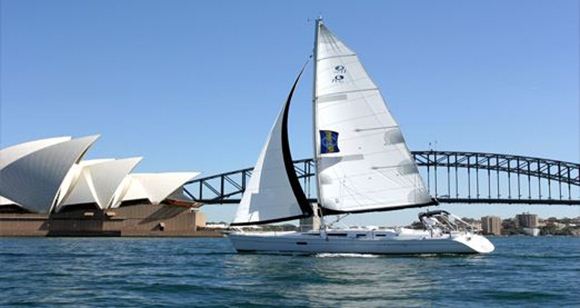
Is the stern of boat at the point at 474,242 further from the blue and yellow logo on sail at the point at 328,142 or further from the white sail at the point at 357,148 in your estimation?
the blue and yellow logo on sail at the point at 328,142

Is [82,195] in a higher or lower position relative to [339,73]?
lower

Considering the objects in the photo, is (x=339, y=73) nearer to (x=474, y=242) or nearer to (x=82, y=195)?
(x=474, y=242)

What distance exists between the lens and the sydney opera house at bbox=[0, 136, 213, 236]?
82.4 metres

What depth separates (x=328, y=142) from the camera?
3431cm

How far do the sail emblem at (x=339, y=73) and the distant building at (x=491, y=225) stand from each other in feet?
449

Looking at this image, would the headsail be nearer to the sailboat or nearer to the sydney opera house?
the sailboat

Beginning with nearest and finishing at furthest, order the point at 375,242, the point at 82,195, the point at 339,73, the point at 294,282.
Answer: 1. the point at 294,282
2. the point at 375,242
3. the point at 339,73
4. the point at 82,195

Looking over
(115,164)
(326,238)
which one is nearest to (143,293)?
(326,238)

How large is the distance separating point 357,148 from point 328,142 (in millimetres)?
1437

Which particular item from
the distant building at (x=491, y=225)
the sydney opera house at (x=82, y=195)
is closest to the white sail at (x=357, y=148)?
the sydney opera house at (x=82, y=195)

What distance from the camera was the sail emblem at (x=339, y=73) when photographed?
1362 inches

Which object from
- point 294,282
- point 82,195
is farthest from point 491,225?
point 294,282

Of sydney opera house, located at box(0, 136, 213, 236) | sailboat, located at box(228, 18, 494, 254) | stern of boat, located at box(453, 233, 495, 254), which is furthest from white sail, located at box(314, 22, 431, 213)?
sydney opera house, located at box(0, 136, 213, 236)

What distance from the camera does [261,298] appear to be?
18.7 m
